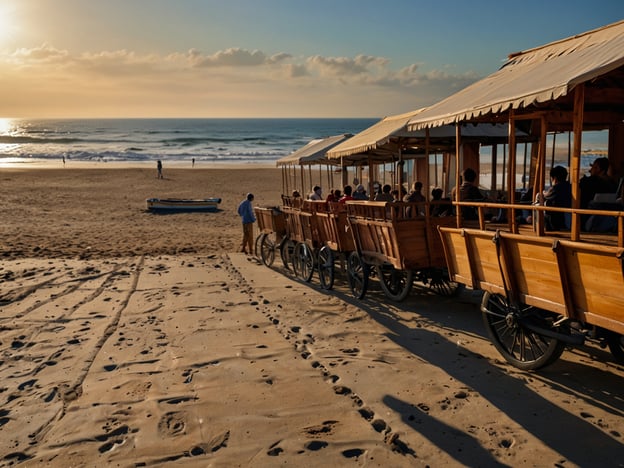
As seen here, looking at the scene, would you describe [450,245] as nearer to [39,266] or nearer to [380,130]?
[380,130]

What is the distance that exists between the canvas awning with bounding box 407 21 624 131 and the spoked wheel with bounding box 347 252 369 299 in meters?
2.49

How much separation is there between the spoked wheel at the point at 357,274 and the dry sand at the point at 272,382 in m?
0.27

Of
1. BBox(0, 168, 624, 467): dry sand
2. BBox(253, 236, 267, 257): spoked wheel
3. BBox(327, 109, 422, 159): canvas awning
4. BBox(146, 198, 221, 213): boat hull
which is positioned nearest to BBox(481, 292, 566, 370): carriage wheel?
BBox(0, 168, 624, 467): dry sand

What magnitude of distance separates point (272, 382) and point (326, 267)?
4.48 meters

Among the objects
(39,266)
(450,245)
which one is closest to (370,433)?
(450,245)

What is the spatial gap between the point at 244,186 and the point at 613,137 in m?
26.3

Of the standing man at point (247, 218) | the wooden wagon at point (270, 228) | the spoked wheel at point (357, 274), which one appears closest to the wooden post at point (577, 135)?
the spoked wheel at point (357, 274)

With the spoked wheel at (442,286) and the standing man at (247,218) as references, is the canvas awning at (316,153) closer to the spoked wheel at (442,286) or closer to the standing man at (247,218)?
the standing man at (247,218)

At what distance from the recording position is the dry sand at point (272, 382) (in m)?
4.26

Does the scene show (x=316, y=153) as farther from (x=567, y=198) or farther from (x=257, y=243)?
(x=567, y=198)

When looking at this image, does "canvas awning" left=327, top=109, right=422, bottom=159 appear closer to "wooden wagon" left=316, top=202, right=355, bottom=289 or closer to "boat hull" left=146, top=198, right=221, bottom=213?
"wooden wagon" left=316, top=202, right=355, bottom=289

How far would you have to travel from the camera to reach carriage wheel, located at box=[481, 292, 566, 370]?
530cm

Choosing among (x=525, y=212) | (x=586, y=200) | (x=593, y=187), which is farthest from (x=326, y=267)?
(x=593, y=187)

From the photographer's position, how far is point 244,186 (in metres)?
33.7
